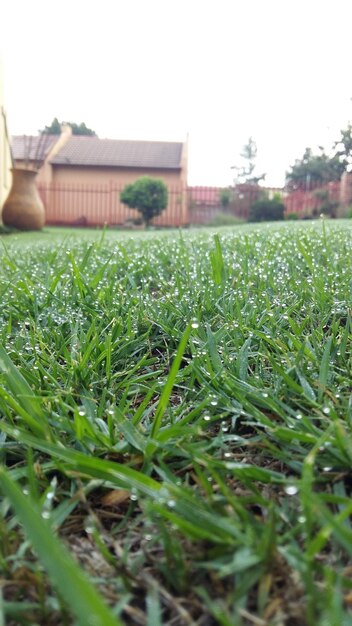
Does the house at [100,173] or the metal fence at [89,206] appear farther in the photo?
the house at [100,173]

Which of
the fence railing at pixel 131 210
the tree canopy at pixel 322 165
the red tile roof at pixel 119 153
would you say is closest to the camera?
the tree canopy at pixel 322 165

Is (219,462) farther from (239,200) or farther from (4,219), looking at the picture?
(239,200)

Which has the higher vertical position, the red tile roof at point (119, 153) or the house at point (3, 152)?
the red tile roof at point (119, 153)

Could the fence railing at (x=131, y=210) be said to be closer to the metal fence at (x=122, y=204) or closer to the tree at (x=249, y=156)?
the metal fence at (x=122, y=204)

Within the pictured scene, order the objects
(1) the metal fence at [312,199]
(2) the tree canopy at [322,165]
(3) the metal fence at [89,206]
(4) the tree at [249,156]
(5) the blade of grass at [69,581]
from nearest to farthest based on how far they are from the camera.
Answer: (5) the blade of grass at [69,581] → (2) the tree canopy at [322,165] → (1) the metal fence at [312,199] → (3) the metal fence at [89,206] → (4) the tree at [249,156]

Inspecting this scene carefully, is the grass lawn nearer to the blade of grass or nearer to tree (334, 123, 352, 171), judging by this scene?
the blade of grass

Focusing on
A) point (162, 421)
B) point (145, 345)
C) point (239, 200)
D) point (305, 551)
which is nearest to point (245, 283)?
point (145, 345)

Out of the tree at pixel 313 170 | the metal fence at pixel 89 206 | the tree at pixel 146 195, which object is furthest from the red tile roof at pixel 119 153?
the tree at pixel 146 195
